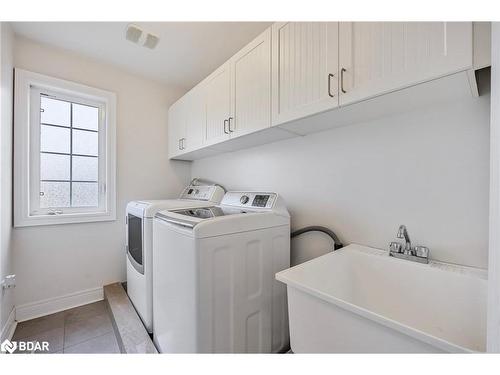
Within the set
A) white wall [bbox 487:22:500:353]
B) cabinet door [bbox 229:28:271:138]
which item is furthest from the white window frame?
white wall [bbox 487:22:500:353]

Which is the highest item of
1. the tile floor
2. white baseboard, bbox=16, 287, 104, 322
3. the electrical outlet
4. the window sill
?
the window sill

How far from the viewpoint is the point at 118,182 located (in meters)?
2.28

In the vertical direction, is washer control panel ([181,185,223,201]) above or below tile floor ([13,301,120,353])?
above

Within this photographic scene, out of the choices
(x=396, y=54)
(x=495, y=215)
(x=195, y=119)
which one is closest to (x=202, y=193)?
(x=195, y=119)

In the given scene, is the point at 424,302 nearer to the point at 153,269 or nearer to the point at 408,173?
the point at 408,173

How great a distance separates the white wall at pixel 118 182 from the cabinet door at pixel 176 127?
0.11m

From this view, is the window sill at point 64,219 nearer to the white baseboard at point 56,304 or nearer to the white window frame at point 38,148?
the white window frame at point 38,148

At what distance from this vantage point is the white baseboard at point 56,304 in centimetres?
181

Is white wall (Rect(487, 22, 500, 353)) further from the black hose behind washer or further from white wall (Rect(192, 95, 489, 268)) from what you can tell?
the black hose behind washer

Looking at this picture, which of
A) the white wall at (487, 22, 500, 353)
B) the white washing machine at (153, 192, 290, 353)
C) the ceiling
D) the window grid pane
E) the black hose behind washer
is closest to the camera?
the white wall at (487, 22, 500, 353)

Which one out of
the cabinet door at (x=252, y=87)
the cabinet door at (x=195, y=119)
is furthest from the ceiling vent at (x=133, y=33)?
the cabinet door at (x=252, y=87)

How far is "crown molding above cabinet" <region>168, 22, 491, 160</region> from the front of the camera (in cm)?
74

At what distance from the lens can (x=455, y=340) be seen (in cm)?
85

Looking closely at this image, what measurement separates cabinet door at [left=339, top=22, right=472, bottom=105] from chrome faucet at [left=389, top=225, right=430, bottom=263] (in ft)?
2.22
